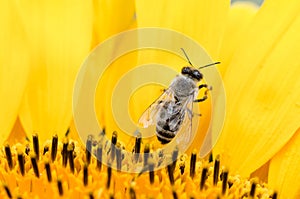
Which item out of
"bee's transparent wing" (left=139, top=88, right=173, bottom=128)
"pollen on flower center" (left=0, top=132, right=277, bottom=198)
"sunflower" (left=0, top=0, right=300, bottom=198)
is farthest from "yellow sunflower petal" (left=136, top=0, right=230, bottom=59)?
"pollen on flower center" (left=0, top=132, right=277, bottom=198)

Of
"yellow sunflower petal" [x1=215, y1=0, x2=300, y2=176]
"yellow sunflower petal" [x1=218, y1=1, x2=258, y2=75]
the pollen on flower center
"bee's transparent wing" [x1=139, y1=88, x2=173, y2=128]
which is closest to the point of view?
the pollen on flower center

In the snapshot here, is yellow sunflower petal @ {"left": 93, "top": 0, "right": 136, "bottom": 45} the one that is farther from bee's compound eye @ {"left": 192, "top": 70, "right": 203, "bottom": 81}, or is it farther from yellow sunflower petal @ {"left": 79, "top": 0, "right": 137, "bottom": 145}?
bee's compound eye @ {"left": 192, "top": 70, "right": 203, "bottom": 81}

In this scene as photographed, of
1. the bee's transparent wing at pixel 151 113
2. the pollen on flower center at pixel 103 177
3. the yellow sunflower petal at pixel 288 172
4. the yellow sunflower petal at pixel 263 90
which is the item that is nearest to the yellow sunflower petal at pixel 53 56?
the pollen on flower center at pixel 103 177

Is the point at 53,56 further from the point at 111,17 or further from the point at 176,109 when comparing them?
→ the point at 176,109

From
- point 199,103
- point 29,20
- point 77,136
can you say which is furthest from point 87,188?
point 29,20

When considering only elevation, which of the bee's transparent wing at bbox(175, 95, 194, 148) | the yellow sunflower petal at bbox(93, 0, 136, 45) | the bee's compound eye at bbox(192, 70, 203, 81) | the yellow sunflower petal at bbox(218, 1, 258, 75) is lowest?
the bee's transparent wing at bbox(175, 95, 194, 148)

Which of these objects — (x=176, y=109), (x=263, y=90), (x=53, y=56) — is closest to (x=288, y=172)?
(x=263, y=90)

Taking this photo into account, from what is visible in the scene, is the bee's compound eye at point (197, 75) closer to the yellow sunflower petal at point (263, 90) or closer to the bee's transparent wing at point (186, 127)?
the bee's transparent wing at point (186, 127)
